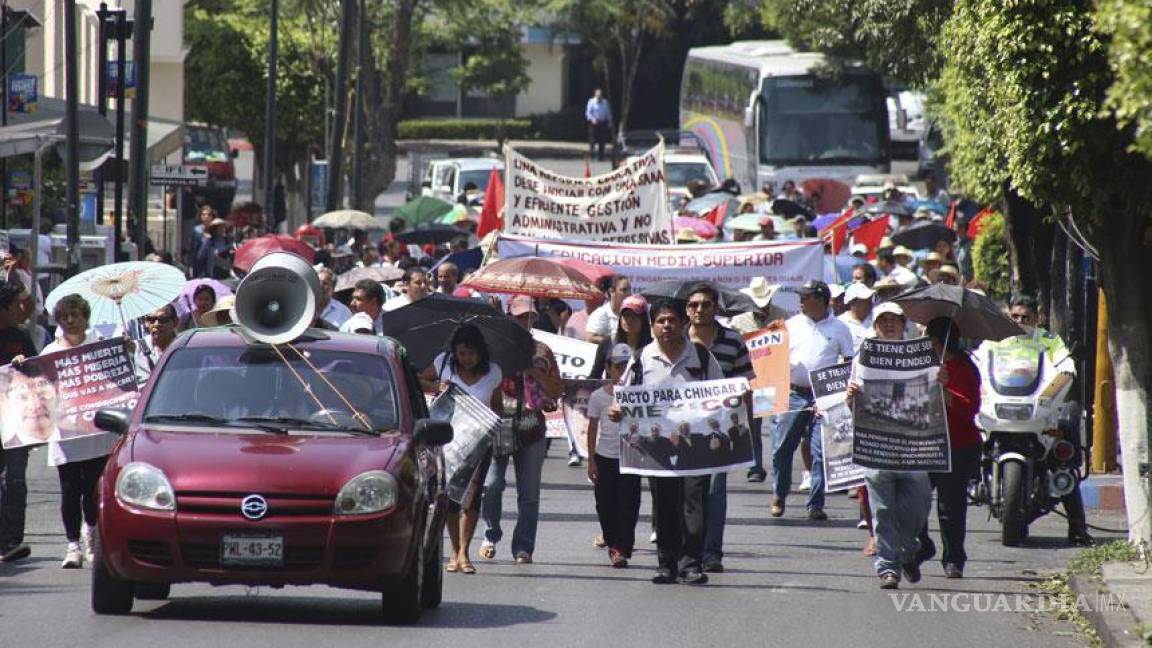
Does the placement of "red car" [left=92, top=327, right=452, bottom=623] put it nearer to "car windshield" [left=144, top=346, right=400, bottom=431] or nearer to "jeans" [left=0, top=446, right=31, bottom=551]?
"car windshield" [left=144, top=346, right=400, bottom=431]

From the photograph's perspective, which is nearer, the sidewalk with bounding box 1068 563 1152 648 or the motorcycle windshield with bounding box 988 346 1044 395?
the sidewalk with bounding box 1068 563 1152 648

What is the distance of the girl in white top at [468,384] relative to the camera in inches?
520

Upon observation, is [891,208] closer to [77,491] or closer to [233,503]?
[77,491]

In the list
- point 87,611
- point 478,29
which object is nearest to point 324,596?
point 87,611

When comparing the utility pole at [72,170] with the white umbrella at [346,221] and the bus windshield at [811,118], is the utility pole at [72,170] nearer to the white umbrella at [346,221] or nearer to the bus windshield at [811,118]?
the white umbrella at [346,221]

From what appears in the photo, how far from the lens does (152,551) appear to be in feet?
33.7

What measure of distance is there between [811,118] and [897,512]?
102 ft

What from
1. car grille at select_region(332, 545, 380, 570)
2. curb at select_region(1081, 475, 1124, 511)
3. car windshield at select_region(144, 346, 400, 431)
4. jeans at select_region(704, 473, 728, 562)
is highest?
car windshield at select_region(144, 346, 400, 431)

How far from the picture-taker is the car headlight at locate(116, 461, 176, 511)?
1022 centimetres

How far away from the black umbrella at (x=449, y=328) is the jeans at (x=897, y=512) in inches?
94.8

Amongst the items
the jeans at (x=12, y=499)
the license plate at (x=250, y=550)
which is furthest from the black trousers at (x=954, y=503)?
the jeans at (x=12, y=499)

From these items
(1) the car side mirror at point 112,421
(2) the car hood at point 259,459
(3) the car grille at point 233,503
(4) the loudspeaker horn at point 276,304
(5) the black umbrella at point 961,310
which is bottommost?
(3) the car grille at point 233,503

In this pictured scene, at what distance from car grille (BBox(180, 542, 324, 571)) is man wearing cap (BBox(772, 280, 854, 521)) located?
23.0 ft

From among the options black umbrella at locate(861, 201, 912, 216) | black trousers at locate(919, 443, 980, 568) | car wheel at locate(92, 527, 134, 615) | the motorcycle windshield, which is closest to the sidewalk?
black trousers at locate(919, 443, 980, 568)
